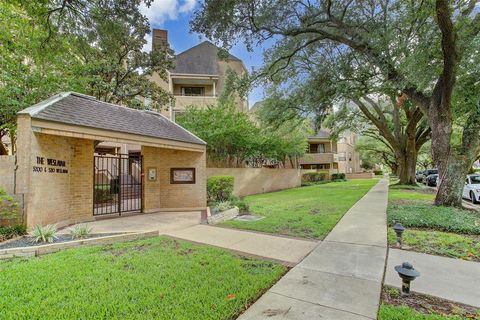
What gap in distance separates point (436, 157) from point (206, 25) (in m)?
10.0

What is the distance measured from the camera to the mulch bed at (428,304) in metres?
3.15

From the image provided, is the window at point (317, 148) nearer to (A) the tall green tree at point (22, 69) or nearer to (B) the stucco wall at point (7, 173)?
(A) the tall green tree at point (22, 69)

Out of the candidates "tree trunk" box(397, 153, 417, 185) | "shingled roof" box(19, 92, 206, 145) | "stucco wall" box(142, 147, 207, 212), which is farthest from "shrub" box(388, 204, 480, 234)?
"tree trunk" box(397, 153, 417, 185)

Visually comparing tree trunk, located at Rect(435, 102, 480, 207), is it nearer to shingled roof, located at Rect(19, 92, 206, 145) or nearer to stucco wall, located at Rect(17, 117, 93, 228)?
shingled roof, located at Rect(19, 92, 206, 145)

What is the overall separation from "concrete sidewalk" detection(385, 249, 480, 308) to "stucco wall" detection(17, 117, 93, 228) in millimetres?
7933

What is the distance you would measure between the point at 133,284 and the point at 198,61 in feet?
78.2

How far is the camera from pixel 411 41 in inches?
393

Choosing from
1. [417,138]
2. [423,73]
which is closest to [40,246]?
[423,73]

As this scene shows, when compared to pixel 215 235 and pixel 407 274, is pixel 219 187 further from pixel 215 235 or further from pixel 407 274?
pixel 407 274

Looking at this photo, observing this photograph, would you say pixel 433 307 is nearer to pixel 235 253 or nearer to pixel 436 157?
pixel 235 253

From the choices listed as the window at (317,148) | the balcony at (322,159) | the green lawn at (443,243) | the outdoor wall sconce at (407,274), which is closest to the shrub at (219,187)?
the green lawn at (443,243)

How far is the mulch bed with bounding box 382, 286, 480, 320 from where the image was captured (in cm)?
315

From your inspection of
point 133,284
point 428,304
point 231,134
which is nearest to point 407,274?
point 428,304

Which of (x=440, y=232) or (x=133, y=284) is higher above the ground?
(x=133, y=284)
